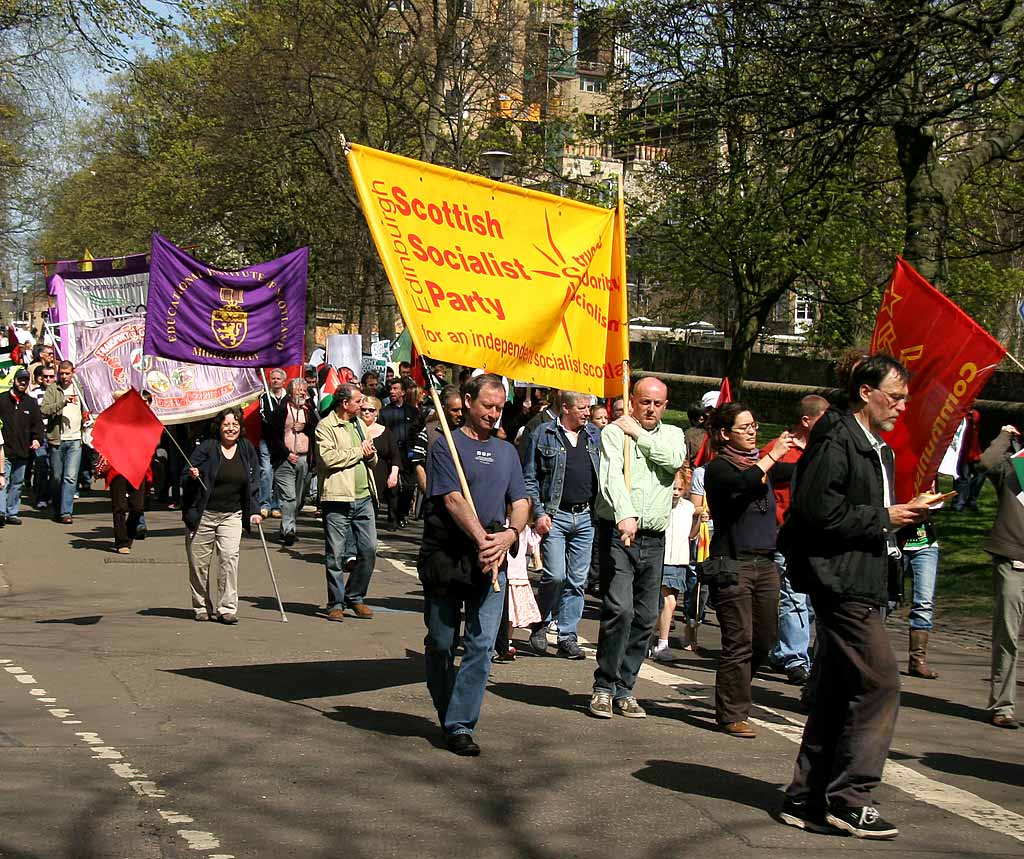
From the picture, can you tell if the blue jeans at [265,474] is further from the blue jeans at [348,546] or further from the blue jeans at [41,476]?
the blue jeans at [348,546]

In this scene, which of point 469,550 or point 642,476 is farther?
point 642,476

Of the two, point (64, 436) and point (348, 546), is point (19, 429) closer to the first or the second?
point (64, 436)

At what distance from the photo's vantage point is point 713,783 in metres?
6.71

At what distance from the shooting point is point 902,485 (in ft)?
25.0

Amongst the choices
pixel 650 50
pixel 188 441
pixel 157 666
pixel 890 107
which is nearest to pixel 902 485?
pixel 157 666

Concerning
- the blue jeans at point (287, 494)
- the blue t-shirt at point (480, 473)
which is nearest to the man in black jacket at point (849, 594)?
the blue t-shirt at point (480, 473)

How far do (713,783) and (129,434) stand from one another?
8.70 metres

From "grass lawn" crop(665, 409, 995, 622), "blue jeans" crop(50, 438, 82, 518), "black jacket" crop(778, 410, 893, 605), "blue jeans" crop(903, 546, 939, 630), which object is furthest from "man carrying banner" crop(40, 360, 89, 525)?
"black jacket" crop(778, 410, 893, 605)

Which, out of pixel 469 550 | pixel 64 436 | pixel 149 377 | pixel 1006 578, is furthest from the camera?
pixel 64 436

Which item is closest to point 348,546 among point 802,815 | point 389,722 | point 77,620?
point 77,620

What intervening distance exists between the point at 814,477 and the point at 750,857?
1.49 metres

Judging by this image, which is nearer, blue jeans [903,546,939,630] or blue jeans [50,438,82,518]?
blue jeans [903,546,939,630]

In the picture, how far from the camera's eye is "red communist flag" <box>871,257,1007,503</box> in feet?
24.5

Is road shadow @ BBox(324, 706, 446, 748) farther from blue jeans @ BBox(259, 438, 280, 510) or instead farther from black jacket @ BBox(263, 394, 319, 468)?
blue jeans @ BBox(259, 438, 280, 510)
